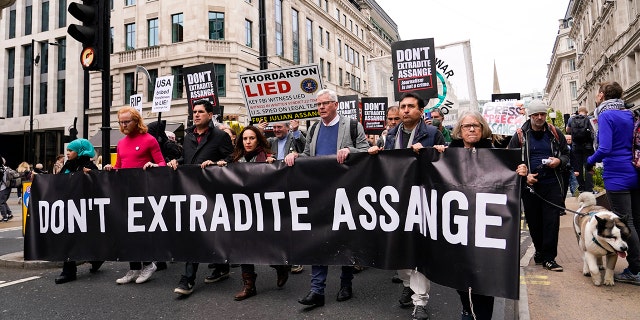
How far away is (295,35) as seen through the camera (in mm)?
38375

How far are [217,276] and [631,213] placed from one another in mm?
4470

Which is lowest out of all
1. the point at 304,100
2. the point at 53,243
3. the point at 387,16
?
the point at 53,243

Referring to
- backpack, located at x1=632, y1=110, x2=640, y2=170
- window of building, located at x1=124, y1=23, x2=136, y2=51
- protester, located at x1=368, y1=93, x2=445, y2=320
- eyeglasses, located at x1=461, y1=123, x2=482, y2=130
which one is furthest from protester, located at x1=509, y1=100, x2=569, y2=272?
window of building, located at x1=124, y1=23, x2=136, y2=51

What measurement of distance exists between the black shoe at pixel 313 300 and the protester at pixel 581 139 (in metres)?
7.63

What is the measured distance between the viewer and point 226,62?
28.5 meters

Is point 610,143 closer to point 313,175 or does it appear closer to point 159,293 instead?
point 313,175

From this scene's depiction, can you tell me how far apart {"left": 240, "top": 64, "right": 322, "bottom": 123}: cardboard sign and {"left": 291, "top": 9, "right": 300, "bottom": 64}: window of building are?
3155 cm

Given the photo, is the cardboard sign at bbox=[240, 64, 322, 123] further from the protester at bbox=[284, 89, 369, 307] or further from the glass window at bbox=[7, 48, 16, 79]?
the glass window at bbox=[7, 48, 16, 79]

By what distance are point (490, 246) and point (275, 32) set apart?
33848 mm

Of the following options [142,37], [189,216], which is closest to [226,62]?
[142,37]

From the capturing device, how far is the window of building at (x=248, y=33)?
30328mm

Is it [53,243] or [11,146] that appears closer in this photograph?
[53,243]

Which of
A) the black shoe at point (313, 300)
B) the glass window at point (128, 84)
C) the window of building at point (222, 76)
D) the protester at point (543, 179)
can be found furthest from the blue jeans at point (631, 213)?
the glass window at point (128, 84)

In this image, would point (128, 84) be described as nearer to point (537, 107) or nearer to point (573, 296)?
point (537, 107)
